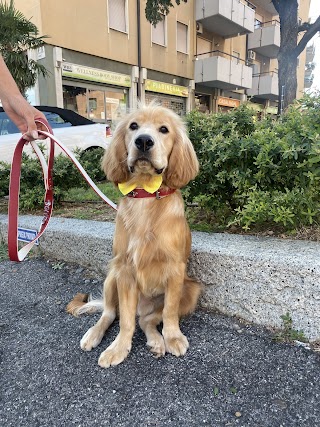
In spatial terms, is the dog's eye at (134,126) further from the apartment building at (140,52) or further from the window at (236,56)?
the window at (236,56)

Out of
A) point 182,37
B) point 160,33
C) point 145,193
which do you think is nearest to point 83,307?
point 145,193

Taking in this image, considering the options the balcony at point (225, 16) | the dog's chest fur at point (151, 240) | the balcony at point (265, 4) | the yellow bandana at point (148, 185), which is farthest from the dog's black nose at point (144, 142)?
the balcony at point (265, 4)

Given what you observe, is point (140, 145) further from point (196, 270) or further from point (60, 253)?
point (60, 253)

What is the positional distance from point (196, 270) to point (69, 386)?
41.5 inches

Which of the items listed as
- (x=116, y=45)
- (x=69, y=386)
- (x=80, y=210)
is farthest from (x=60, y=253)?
(x=116, y=45)

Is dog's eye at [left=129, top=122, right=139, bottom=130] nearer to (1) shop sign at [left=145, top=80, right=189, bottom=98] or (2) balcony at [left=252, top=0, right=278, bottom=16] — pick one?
(1) shop sign at [left=145, top=80, right=189, bottom=98]

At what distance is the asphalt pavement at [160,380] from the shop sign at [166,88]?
47.8 feet

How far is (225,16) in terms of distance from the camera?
1669cm

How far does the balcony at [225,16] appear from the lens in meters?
16.4

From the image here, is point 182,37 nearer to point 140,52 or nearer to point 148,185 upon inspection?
point 140,52

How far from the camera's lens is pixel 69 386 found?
1612mm

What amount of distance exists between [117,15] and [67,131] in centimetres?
922

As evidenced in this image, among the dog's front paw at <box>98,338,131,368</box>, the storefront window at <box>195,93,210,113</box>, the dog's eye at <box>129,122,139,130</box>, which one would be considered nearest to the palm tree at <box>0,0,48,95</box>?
the dog's eye at <box>129,122,139,130</box>

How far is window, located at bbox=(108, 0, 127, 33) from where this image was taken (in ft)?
43.1
